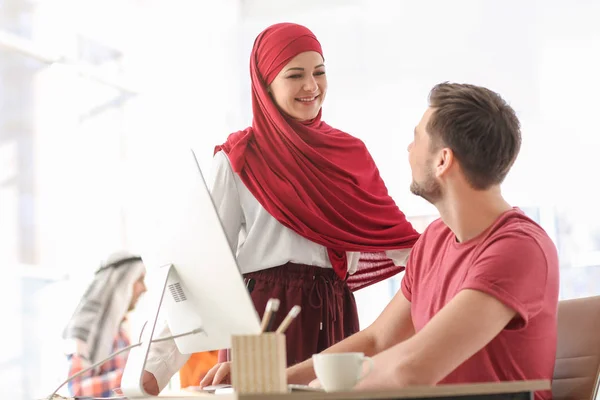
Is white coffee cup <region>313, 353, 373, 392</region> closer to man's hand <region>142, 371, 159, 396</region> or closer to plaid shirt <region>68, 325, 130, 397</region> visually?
man's hand <region>142, 371, 159, 396</region>

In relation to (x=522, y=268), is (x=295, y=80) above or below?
above

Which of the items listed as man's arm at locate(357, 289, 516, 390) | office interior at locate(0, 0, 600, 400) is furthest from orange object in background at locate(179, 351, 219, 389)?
man's arm at locate(357, 289, 516, 390)

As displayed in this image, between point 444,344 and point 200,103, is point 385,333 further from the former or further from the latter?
point 200,103

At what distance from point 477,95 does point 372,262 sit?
85 centimetres

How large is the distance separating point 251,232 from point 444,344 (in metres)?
0.89

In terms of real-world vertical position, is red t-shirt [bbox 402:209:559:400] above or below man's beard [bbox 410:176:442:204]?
below

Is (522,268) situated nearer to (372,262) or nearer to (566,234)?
(372,262)

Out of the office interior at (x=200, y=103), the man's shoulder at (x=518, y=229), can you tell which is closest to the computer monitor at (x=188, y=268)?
the man's shoulder at (x=518, y=229)

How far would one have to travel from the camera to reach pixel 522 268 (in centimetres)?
140

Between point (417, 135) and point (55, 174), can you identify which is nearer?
point (417, 135)

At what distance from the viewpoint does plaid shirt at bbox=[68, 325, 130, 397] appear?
3.24 m

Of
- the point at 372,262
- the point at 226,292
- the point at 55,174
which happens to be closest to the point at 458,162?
the point at 226,292

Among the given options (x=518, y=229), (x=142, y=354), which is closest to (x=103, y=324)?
(x=142, y=354)

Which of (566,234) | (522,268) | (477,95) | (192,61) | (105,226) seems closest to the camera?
(522,268)
